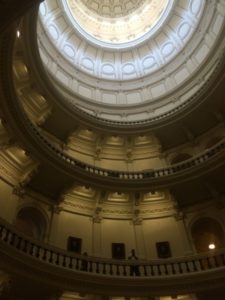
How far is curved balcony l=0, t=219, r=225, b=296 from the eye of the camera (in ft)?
36.8

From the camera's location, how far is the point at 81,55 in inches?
1048

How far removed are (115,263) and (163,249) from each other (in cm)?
365

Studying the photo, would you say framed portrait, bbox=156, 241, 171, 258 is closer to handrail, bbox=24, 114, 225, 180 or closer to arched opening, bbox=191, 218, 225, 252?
arched opening, bbox=191, 218, 225, 252

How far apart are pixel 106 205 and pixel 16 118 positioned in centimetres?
677

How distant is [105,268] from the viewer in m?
12.8

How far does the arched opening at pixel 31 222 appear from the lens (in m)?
15.6

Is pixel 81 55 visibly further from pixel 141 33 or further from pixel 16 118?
pixel 16 118

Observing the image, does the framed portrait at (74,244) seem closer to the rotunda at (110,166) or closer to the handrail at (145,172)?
the rotunda at (110,166)

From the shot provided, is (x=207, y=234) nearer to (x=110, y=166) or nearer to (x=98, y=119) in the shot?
(x=110, y=166)

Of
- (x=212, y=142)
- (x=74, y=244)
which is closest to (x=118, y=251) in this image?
(x=74, y=244)

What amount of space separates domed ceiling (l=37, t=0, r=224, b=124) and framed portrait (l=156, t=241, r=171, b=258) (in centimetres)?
761

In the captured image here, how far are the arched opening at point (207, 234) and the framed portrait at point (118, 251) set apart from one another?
3738 millimetres

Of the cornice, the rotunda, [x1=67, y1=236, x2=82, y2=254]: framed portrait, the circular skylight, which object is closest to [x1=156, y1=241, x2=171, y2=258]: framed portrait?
the rotunda

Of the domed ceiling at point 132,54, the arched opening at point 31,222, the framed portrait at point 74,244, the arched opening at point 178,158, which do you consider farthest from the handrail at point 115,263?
the domed ceiling at point 132,54
